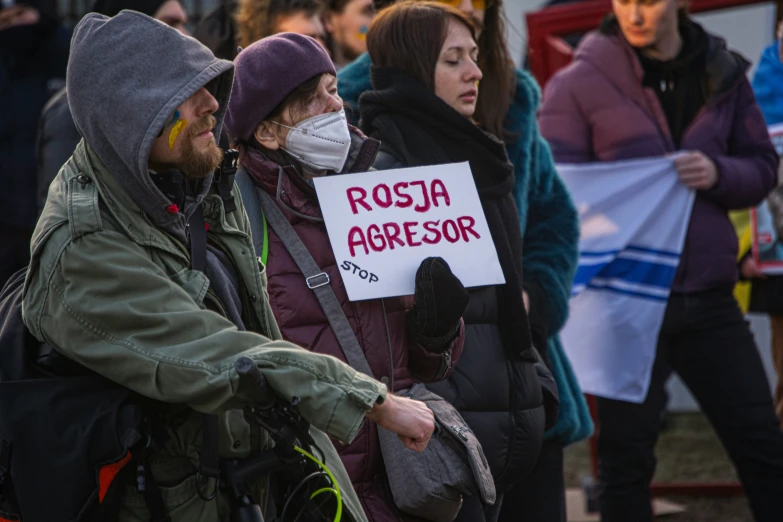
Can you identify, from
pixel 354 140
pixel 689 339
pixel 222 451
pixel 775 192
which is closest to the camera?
pixel 222 451

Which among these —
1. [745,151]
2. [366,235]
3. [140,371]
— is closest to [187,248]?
[140,371]

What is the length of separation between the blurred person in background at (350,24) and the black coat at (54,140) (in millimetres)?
1101

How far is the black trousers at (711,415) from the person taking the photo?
4723mm

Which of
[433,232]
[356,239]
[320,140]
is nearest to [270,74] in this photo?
[320,140]

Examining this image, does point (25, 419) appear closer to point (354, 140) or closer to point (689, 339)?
point (354, 140)

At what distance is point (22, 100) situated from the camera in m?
5.80

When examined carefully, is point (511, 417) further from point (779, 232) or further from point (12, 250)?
point (12, 250)

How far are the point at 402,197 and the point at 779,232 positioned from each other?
2.82m

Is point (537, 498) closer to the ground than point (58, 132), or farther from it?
closer to the ground

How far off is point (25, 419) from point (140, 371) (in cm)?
23

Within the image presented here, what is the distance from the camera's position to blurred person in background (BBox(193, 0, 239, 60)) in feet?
17.0

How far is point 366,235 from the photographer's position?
3.15 metres

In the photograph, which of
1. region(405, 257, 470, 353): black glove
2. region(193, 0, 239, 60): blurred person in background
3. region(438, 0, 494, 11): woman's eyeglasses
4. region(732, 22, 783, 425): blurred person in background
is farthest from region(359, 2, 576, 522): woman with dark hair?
region(732, 22, 783, 425): blurred person in background

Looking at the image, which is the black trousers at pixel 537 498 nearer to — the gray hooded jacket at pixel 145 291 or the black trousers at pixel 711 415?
the black trousers at pixel 711 415
